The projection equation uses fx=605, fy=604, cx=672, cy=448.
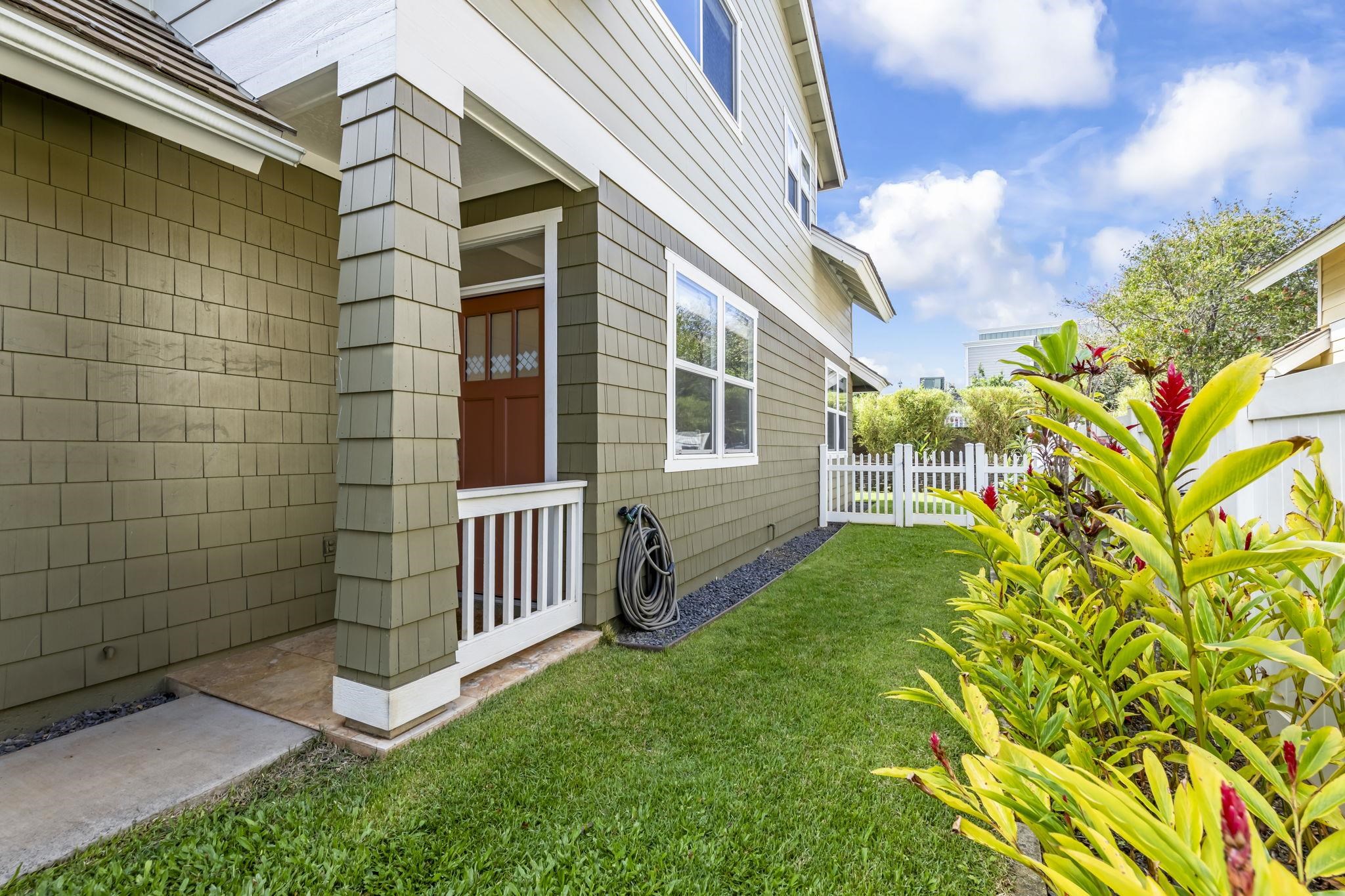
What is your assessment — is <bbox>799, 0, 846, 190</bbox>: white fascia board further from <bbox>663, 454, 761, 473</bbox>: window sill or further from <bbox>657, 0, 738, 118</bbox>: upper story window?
<bbox>663, 454, 761, 473</bbox>: window sill

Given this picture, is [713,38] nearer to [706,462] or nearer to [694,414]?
[694,414]

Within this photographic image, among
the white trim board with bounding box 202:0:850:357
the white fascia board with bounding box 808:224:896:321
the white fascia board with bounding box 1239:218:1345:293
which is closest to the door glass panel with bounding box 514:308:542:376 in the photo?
the white trim board with bounding box 202:0:850:357

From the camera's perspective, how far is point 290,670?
2900 millimetres

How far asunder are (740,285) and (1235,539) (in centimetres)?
473

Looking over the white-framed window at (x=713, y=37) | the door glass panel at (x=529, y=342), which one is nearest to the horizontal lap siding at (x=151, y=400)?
the door glass panel at (x=529, y=342)

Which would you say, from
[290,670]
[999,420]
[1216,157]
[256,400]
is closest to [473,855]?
[290,670]

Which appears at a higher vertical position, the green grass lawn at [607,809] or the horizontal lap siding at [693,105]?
the horizontal lap siding at [693,105]

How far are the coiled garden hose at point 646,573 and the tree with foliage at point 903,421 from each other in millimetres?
12874

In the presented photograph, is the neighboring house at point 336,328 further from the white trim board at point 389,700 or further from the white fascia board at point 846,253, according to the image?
the white fascia board at point 846,253

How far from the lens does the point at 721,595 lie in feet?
15.5

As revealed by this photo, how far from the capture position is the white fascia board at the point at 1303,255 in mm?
6879

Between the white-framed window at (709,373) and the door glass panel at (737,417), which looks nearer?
the white-framed window at (709,373)

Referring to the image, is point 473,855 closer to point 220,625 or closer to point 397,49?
point 220,625

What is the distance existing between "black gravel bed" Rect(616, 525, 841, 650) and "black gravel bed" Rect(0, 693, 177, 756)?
218 centimetres
